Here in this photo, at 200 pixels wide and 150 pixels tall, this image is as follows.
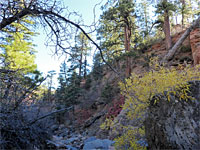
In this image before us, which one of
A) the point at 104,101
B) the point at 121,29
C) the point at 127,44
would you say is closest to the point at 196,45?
the point at 127,44

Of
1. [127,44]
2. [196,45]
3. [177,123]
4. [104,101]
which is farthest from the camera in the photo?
[104,101]

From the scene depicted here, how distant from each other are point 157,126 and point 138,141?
38.0 inches

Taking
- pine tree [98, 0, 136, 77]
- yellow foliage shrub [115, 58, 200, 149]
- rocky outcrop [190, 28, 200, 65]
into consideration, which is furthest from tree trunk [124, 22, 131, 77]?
yellow foliage shrub [115, 58, 200, 149]

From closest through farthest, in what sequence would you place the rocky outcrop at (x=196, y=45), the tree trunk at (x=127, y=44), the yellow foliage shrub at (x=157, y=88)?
the yellow foliage shrub at (x=157, y=88) → the rocky outcrop at (x=196, y=45) → the tree trunk at (x=127, y=44)

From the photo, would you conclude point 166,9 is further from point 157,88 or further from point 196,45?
point 157,88

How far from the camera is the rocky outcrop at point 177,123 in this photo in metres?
2.23

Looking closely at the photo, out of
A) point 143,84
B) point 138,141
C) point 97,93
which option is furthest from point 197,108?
point 97,93

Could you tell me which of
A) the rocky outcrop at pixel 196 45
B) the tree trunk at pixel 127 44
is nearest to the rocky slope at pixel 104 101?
the rocky outcrop at pixel 196 45

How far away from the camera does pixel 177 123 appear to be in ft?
7.66

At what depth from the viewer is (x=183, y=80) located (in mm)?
2590

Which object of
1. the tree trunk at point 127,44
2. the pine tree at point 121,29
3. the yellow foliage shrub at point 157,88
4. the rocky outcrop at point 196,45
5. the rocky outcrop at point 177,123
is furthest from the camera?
the tree trunk at point 127,44

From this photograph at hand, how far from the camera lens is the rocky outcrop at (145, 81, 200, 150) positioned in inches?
87.8

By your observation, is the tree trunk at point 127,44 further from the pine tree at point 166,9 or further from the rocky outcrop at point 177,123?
the rocky outcrop at point 177,123

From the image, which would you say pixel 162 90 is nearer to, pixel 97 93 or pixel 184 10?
pixel 184 10
